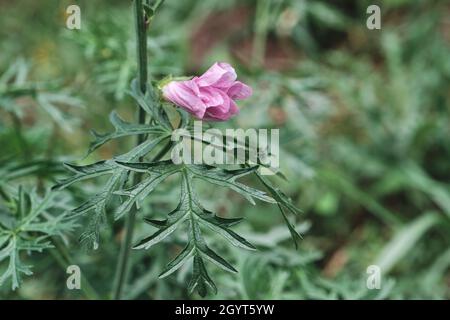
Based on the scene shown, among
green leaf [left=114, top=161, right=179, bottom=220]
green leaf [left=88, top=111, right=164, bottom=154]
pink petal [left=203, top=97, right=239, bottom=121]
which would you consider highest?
pink petal [left=203, top=97, right=239, bottom=121]

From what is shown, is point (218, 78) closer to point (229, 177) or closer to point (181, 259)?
point (229, 177)

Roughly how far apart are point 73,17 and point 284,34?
1.48 meters

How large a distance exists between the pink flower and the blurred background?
20.8 inches

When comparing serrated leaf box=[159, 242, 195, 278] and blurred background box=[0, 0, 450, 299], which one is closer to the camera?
serrated leaf box=[159, 242, 195, 278]

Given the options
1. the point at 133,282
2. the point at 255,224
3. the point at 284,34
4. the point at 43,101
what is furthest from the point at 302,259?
the point at 284,34

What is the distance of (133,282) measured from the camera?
1589 millimetres

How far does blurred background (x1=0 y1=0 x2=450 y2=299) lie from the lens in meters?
1.60

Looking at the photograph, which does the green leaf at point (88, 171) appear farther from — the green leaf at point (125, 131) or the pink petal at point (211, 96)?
the pink petal at point (211, 96)

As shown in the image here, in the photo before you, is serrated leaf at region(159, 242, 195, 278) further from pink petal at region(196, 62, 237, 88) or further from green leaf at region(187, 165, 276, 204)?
pink petal at region(196, 62, 237, 88)

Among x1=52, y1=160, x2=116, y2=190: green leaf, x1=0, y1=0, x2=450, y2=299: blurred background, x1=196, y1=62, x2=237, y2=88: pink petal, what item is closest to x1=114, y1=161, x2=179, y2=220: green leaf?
x1=52, y1=160, x2=116, y2=190: green leaf

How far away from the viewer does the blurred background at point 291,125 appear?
160 cm

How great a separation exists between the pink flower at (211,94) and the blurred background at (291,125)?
0.53 metres

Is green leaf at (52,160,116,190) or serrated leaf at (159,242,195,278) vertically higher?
green leaf at (52,160,116,190)

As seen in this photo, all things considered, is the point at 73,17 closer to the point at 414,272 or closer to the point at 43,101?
the point at 43,101
